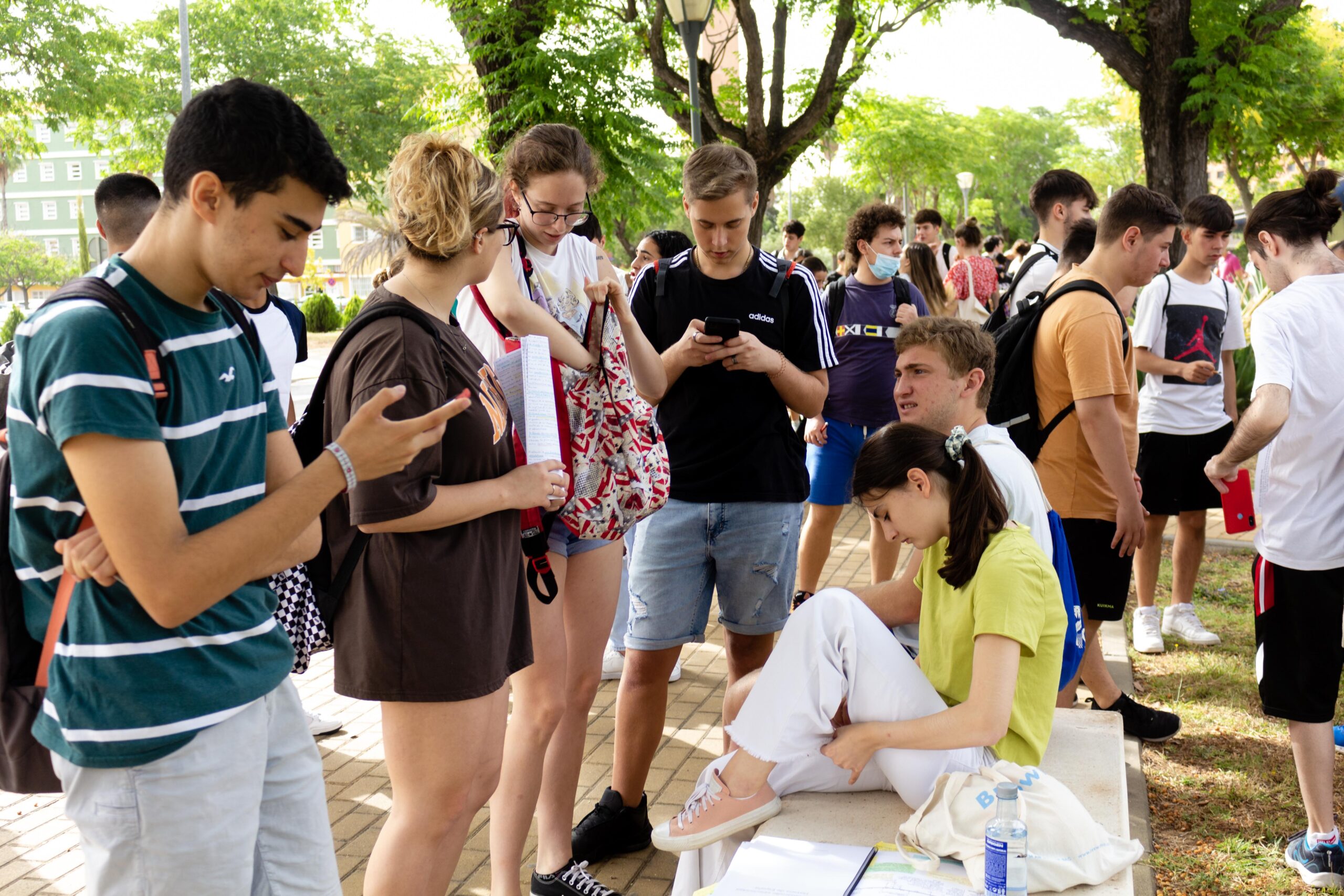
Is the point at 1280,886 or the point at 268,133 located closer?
the point at 268,133

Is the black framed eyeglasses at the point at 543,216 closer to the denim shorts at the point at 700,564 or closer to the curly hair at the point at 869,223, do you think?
the denim shorts at the point at 700,564

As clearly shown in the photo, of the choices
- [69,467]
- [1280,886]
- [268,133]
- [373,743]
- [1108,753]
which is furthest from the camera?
[373,743]

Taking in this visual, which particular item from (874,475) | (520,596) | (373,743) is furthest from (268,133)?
(373,743)

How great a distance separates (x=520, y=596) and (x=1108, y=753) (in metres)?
1.68

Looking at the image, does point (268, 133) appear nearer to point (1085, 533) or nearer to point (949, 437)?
point (949, 437)

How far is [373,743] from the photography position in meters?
4.43

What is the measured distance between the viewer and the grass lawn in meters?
3.45

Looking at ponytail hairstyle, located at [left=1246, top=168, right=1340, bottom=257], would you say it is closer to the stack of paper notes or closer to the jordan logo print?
the jordan logo print

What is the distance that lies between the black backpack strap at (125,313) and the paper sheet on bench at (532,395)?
99cm

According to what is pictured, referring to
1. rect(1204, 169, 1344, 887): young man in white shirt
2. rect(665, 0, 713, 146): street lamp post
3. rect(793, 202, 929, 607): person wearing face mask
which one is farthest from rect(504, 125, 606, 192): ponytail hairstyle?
rect(665, 0, 713, 146): street lamp post

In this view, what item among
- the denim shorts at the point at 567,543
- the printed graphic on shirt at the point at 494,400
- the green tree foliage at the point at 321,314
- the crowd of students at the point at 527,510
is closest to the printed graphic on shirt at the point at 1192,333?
the crowd of students at the point at 527,510

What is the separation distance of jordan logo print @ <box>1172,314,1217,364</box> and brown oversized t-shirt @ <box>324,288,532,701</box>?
4.53 m

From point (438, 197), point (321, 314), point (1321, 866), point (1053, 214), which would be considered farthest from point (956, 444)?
point (321, 314)

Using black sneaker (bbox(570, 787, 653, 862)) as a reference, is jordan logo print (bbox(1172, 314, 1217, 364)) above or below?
above
